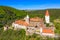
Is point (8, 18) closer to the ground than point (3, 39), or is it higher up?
higher up

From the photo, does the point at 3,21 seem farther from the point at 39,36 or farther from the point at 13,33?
the point at 39,36

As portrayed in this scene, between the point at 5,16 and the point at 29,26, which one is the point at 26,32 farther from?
the point at 5,16

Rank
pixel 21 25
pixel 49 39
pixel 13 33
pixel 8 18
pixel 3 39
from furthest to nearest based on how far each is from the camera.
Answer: pixel 8 18, pixel 21 25, pixel 13 33, pixel 3 39, pixel 49 39

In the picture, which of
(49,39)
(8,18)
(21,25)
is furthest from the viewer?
(8,18)

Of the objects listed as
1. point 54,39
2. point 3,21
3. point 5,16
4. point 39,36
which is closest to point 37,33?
point 39,36

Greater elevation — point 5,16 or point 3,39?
point 5,16

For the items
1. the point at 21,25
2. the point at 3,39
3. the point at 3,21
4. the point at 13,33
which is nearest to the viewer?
the point at 3,39

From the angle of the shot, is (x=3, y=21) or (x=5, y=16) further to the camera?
(x=5, y=16)

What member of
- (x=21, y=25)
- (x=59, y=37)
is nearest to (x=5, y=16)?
(x=21, y=25)

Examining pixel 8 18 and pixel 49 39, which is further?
pixel 8 18
